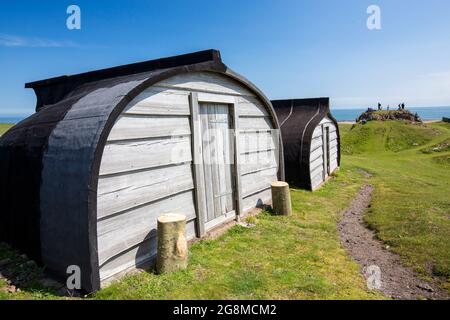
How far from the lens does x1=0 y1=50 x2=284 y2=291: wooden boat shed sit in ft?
14.0

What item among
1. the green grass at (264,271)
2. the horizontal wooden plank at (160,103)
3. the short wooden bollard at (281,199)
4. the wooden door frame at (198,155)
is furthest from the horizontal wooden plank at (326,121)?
the horizontal wooden plank at (160,103)

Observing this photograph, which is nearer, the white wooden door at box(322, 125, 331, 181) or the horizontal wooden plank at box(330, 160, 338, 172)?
the white wooden door at box(322, 125, 331, 181)

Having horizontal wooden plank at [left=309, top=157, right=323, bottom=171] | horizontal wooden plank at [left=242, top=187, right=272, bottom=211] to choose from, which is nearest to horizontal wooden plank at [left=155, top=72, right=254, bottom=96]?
horizontal wooden plank at [left=242, top=187, right=272, bottom=211]

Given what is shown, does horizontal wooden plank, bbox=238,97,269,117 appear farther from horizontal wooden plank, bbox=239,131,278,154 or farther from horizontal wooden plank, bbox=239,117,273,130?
horizontal wooden plank, bbox=239,131,278,154

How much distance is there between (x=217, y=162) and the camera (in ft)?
23.6

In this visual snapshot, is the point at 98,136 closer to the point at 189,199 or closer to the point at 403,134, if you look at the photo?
the point at 189,199

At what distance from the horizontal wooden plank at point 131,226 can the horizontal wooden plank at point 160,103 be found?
165 cm

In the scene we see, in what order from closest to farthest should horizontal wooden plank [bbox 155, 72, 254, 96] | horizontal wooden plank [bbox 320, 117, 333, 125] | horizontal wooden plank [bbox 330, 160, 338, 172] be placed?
horizontal wooden plank [bbox 155, 72, 254, 96], horizontal wooden plank [bbox 320, 117, 333, 125], horizontal wooden plank [bbox 330, 160, 338, 172]

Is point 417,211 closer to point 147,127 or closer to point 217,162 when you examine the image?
point 217,162

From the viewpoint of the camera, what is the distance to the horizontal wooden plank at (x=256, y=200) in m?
8.42

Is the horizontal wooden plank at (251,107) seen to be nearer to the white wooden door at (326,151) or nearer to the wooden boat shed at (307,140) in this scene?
the wooden boat shed at (307,140)

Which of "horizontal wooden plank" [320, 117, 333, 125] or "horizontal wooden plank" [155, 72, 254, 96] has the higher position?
"horizontal wooden plank" [155, 72, 254, 96]
